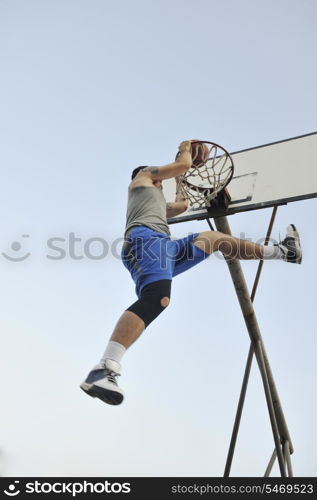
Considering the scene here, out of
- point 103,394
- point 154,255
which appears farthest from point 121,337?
point 154,255

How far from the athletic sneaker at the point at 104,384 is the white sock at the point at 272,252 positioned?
1720 mm

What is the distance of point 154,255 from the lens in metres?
3.60

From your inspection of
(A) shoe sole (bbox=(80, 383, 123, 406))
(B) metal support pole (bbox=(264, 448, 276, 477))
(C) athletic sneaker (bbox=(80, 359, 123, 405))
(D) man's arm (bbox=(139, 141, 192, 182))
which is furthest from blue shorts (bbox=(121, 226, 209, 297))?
(B) metal support pole (bbox=(264, 448, 276, 477))

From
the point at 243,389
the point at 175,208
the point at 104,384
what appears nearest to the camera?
the point at 104,384

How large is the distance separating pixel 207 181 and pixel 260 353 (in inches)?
80.0

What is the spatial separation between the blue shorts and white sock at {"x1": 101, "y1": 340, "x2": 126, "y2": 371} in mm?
537

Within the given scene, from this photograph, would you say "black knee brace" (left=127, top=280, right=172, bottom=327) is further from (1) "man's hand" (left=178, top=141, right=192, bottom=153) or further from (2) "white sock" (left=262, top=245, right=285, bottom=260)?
(1) "man's hand" (left=178, top=141, right=192, bottom=153)

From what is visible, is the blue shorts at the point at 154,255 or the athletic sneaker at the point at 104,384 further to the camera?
the blue shorts at the point at 154,255

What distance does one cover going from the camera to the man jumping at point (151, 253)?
3.12 metres

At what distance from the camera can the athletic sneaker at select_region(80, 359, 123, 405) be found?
9.66 feet

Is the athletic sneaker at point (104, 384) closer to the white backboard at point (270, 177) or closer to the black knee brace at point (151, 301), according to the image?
the black knee brace at point (151, 301)

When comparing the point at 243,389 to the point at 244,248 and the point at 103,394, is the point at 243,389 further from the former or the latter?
the point at 103,394

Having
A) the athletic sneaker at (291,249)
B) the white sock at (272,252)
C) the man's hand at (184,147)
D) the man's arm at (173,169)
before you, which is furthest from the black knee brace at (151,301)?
the athletic sneaker at (291,249)
